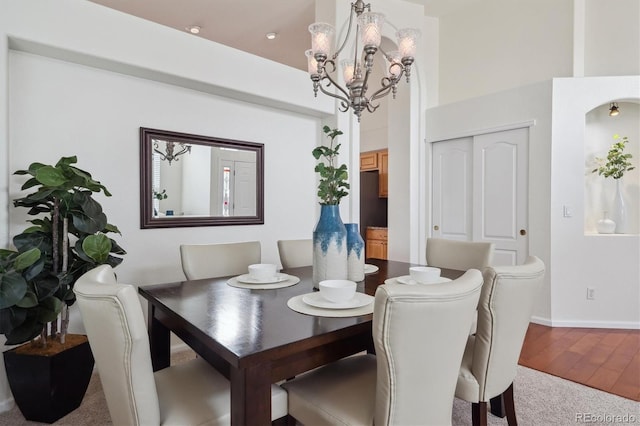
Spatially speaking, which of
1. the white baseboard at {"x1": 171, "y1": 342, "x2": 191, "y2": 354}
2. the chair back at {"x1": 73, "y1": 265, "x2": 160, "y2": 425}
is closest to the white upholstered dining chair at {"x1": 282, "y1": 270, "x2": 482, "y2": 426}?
the chair back at {"x1": 73, "y1": 265, "x2": 160, "y2": 425}

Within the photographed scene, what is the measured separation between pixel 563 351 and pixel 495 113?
95.4 inches

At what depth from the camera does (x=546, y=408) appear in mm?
2027

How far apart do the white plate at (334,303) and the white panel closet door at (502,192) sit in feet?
9.59

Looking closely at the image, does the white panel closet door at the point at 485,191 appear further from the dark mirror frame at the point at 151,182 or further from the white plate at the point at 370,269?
the dark mirror frame at the point at 151,182

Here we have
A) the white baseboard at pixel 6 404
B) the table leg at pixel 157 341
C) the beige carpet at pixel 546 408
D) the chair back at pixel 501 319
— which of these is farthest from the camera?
the white baseboard at pixel 6 404

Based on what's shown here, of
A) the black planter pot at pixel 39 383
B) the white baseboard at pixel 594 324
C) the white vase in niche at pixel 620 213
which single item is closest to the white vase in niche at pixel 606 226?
the white vase in niche at pixel 620 213

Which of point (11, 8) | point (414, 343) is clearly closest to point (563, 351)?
point (414, 343)

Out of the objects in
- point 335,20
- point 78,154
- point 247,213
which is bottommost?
point 247,213

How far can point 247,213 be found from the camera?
3.35 m

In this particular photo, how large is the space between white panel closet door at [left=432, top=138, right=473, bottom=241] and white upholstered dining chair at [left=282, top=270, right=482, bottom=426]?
11.2 feet

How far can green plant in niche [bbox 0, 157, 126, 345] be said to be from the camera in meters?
1.69

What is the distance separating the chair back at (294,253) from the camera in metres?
2.56

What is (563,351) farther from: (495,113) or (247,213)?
(247,213)

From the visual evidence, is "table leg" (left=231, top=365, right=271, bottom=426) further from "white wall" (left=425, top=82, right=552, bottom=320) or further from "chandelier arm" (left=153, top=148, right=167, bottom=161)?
"white wall" (left=425, top=82, right=552, bottom=320)
